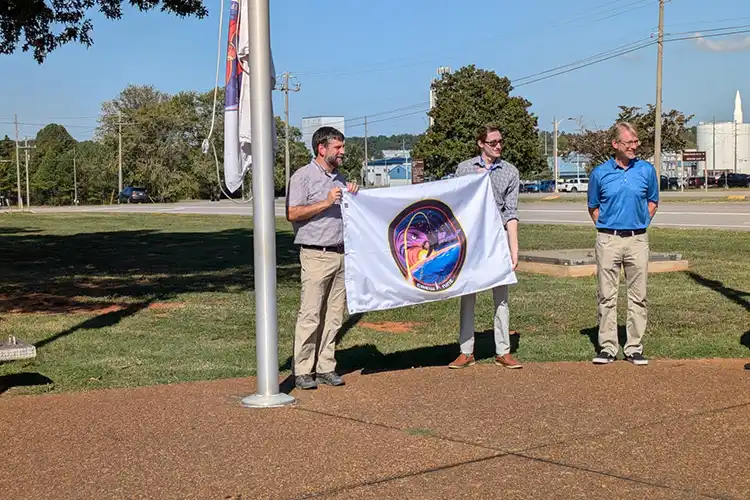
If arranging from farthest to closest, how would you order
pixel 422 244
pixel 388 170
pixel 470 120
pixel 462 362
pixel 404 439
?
pixel 388 170
pixel 470 120
pixel 462 362
pixel 422 244
pixel 404 439

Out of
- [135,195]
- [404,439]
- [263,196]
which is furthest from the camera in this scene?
[135,195]

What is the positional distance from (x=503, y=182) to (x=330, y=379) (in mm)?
2234

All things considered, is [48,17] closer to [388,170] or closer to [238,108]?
[238,108]

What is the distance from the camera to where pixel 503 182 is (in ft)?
27.8

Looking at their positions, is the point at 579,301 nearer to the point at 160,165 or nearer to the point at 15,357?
the point at 15,357

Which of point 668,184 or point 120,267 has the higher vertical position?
point 668,184

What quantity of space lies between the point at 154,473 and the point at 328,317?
2.70 m

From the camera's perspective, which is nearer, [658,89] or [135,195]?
[658,89]

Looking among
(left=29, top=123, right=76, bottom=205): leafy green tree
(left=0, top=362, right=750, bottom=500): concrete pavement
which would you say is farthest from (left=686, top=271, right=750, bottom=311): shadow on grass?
(left=29, top=123, right=76, bottom=205): leafy green tree

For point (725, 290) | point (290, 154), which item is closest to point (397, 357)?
point (725, 290)

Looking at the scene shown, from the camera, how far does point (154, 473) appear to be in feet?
17.8

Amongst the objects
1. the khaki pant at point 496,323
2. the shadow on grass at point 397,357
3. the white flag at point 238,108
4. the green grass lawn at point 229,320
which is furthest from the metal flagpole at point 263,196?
the khaki pant at point 496,323

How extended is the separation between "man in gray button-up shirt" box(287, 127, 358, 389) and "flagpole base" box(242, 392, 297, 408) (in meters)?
0.53

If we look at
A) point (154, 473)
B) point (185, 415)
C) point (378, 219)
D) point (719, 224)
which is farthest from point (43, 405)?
point (719, 224)
